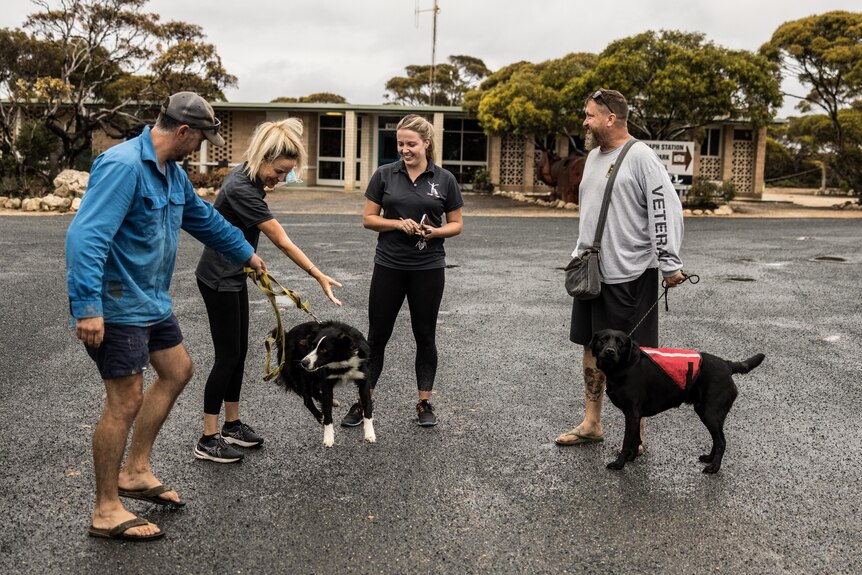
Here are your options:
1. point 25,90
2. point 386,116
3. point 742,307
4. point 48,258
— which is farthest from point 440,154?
point 742,307

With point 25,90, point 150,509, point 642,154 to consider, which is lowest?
point 150,509

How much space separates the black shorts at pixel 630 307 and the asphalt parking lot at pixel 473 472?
2.31 feet

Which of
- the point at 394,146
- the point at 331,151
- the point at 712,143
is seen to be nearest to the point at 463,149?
the point at 394,146

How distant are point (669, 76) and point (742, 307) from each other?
681 inches

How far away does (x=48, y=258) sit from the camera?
12.8 meters

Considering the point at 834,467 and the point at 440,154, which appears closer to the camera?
the point at 834,467

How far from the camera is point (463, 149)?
37938 mm

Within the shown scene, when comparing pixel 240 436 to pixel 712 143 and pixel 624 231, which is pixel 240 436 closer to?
pixel 624 231

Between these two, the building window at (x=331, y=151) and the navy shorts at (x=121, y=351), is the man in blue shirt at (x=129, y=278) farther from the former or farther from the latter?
the building window at (x=331, y=151)

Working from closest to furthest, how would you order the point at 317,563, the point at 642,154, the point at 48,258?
the point at 317,563
the point at 642,154
the point at 48,258

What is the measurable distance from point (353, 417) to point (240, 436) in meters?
0.75

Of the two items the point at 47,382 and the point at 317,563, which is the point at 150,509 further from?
the point at 47,382

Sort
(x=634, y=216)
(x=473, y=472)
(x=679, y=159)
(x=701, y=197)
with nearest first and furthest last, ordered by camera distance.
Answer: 1. (x=473, y=472)
2. (x=634, y=216)
3. (x=679, y=159)
4. (x=701, y=197)

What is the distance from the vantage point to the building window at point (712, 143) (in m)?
36.2
